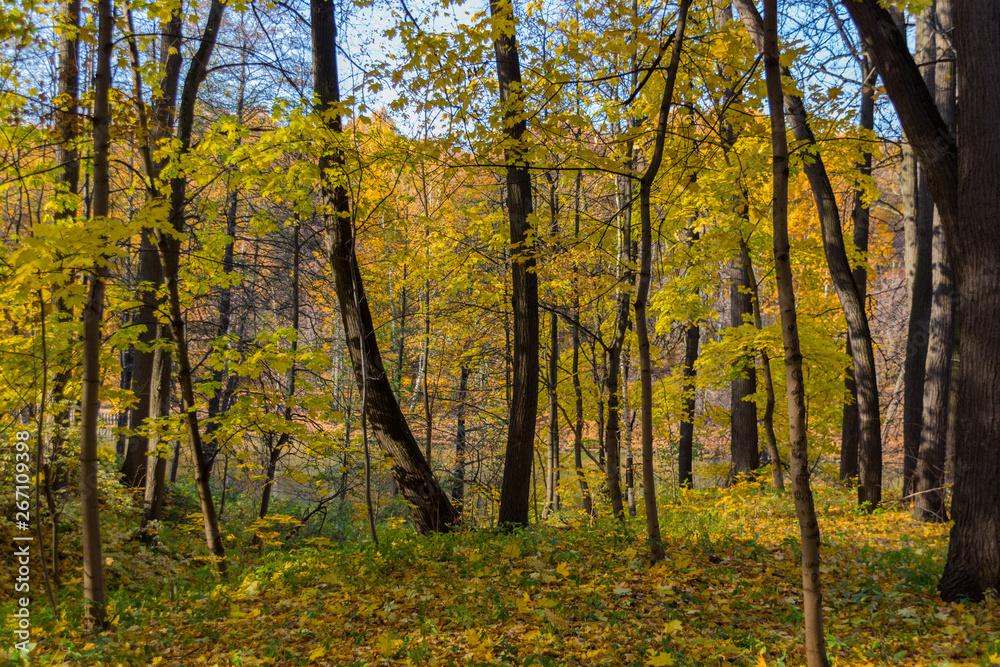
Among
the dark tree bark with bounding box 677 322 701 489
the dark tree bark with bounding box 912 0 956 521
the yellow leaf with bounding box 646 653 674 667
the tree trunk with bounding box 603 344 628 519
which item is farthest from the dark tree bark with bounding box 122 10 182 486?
the dark tree bark with bounding box 677 322 701 489

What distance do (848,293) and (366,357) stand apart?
6408 mm

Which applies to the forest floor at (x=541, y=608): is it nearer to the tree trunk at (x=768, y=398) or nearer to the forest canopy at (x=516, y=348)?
the forest canopy at (x=516, y=348)

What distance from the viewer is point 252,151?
5.40 metres

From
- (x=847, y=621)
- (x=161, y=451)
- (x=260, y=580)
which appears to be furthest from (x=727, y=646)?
(x=161, y=451)

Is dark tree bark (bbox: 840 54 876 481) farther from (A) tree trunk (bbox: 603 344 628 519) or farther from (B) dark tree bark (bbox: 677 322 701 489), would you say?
(A) tree trunk (bbox: 603 344 628 519)

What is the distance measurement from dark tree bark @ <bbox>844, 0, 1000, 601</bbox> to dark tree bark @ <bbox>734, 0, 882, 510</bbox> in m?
2.56

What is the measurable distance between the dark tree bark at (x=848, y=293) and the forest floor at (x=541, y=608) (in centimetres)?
181

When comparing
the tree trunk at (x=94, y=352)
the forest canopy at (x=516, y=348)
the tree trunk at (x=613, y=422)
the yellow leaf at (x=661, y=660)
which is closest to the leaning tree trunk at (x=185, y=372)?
the forest canopy at (x=516, y=348)

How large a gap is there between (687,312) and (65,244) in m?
8.09

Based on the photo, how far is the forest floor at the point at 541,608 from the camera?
3477 mm

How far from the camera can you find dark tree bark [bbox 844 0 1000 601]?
431cm

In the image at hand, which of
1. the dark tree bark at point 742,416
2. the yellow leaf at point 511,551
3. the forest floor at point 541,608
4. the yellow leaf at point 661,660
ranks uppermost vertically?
the dark tree bark at point 742,416

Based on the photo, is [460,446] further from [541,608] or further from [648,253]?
[648,253]

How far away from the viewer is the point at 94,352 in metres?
3.56
